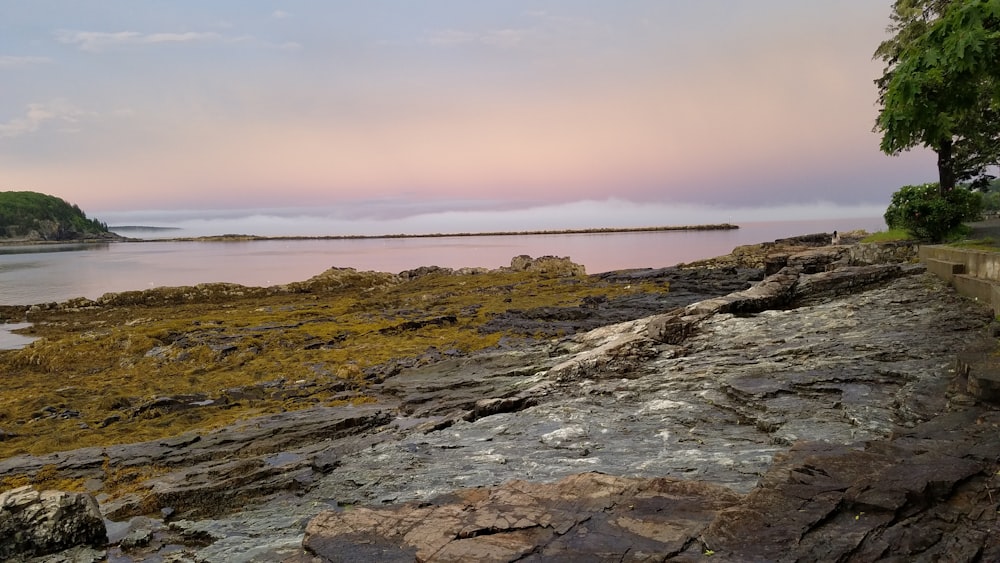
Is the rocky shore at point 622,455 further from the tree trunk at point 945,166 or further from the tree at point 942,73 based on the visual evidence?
the tree trunk at point 945,166

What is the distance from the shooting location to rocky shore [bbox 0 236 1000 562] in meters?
4.73

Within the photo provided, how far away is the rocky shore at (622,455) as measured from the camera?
15.5 ft

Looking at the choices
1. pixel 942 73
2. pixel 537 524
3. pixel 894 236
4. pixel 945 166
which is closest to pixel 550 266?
pixel 894 236

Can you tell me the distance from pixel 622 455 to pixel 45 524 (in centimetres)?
707

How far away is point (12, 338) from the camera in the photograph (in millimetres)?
27547

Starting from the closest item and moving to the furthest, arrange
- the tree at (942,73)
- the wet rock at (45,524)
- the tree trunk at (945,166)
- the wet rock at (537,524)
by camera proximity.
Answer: the wet rock at (537,524)
the wet rock at (45,524)
the tree at (942,73)
the tree trunk at (945,166)

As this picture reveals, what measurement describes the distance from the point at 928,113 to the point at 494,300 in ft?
69.6

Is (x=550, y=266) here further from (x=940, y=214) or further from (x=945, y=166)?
(x=940, y=214)

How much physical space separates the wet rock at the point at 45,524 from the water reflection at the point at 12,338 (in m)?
23.5

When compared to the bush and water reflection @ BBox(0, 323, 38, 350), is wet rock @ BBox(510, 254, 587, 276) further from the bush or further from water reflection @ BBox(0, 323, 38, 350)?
water reflection @ BBox(0, 323, 38, 350)

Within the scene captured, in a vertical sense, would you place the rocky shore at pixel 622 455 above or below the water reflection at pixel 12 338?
above

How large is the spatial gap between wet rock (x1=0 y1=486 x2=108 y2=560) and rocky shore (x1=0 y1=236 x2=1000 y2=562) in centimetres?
3

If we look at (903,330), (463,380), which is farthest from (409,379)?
(903,330)

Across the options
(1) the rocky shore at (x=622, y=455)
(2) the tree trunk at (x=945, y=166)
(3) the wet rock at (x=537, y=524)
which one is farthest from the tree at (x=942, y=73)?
(2) the tree trunk at (x=945, y=166)
